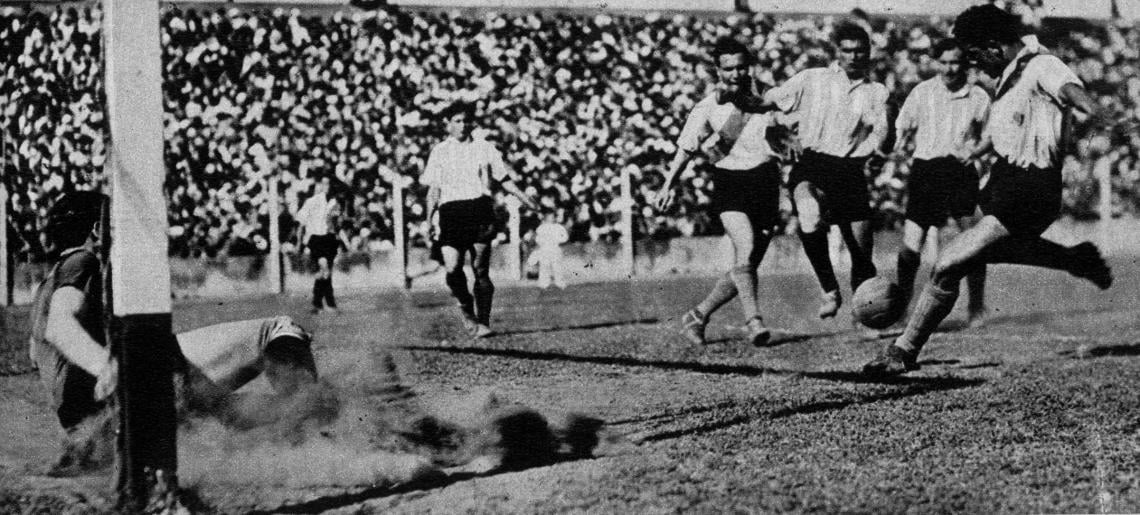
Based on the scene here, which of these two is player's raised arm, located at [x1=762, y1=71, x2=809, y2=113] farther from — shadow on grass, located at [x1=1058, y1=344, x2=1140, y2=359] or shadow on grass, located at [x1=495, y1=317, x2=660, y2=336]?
shadow on grass, located at [x1=1058, y1=344, x2=1140, y2=359]

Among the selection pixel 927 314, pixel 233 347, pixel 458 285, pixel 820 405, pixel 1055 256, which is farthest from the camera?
pixel 1055 256

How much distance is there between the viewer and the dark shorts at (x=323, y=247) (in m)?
4.92

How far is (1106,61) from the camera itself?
536 cm

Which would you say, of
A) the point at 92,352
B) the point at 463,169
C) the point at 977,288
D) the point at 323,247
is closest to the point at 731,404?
the point at 463,169

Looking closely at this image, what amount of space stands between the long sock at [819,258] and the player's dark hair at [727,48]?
0.81 metres

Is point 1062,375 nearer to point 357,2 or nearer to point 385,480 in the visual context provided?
point 385,480

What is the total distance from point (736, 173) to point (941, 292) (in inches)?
40.1

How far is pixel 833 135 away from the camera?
529 cm

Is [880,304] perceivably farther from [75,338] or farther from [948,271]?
[75,338]

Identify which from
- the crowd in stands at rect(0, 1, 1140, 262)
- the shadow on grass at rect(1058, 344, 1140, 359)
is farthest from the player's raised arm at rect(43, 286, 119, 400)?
the shadow on grass at rect(1058, 344, 1140, 359)

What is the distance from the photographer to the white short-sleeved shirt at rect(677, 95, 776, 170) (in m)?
5.18

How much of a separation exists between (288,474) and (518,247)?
1725mm

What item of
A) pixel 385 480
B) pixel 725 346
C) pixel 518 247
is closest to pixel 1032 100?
pixel 725 346

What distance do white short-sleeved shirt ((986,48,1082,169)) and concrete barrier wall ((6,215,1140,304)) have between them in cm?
40
